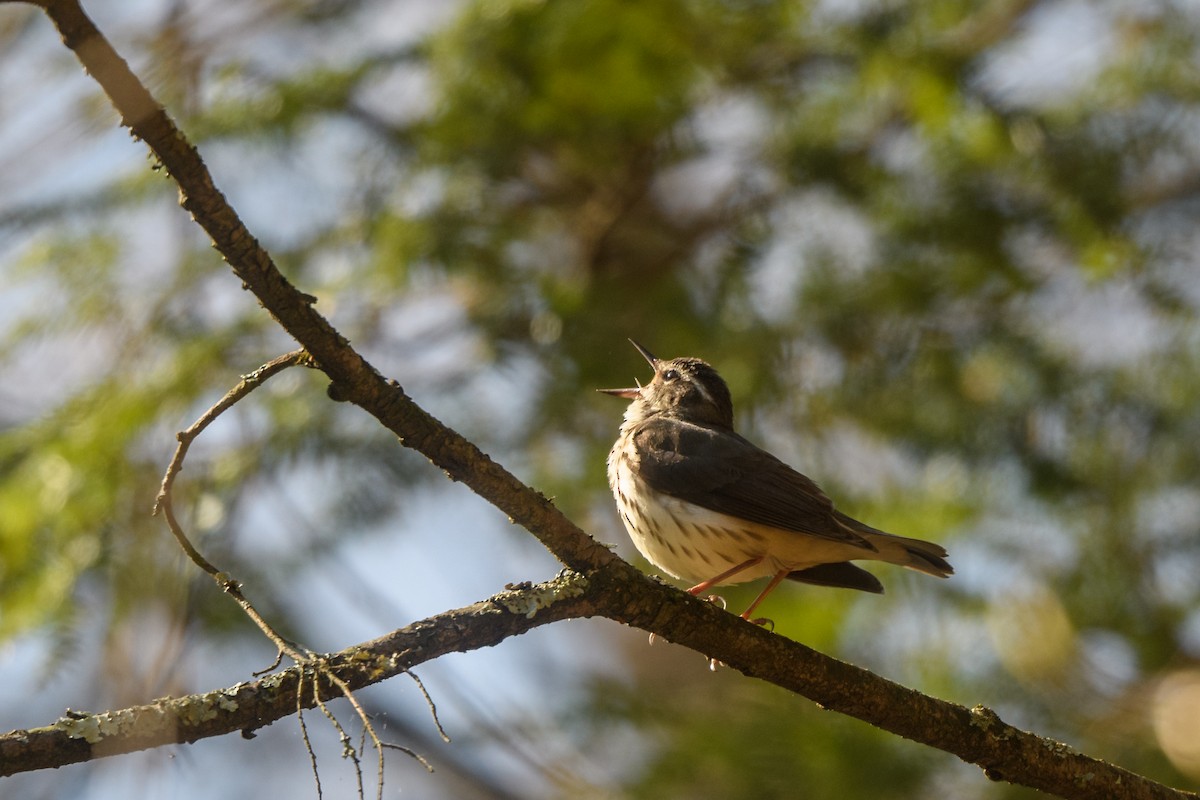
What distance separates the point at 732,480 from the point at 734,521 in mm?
213

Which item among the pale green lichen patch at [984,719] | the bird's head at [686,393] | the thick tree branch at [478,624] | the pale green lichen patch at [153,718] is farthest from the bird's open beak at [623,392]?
the pale green lichen patch at [153,718]

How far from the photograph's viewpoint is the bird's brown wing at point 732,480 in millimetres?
4406

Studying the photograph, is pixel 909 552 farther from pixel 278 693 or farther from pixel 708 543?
pixel 278 693

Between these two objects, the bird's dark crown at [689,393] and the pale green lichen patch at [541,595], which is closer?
the pale green lichen patch at [541,595]

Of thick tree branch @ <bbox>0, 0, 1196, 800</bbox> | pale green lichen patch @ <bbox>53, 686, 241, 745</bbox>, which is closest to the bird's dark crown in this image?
thick tree branch @ <bbox>0, 0, 1196, 800</bbox>

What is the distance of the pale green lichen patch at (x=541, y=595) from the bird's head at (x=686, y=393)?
2.30 m

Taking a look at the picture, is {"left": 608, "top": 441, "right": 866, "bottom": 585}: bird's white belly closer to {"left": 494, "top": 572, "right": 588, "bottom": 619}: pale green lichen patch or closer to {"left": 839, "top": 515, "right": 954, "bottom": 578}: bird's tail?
{"left": 839, "top": 515, "right": 954, "bottom": 578}: bird's tail

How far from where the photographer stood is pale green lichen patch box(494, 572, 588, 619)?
288cm

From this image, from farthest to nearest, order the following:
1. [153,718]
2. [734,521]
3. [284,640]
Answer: [734,521] → [284,640] → [153,718]

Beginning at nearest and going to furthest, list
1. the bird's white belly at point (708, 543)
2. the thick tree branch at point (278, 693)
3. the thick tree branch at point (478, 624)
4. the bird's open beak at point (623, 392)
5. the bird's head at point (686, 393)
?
the thick tree branch at point (478, 624) < the thick tree branch at point (278, 693) < the bird's white belly at point (708, 543) < the bird's open beak at point (623, 392) < the bird's head at point (686, 393)

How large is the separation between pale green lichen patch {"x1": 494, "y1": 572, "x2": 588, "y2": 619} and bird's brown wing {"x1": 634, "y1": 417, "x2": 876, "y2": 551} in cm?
154

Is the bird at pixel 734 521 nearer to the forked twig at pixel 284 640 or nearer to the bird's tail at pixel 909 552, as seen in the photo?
the bird's tail at pixel 909 552

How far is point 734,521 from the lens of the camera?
4512 mm

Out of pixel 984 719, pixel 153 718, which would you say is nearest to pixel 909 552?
pixel 984 719
